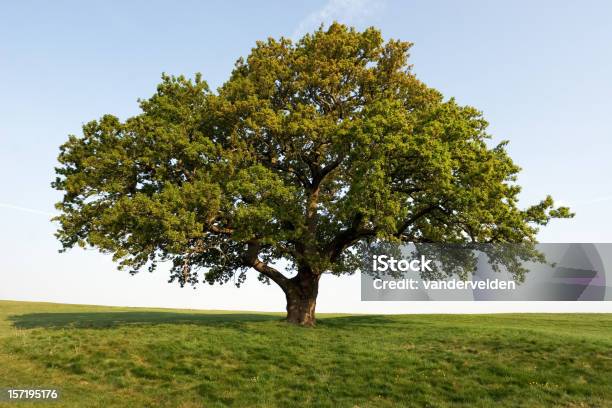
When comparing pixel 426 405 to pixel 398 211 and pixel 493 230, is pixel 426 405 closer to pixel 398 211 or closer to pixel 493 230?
pixel 398 211

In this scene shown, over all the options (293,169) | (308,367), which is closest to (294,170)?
(293,169)

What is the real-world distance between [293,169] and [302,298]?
9779 mm

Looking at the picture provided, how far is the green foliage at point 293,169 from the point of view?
92.4 feet

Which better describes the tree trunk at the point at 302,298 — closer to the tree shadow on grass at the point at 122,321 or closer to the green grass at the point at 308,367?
the green grass at the point at 308,367

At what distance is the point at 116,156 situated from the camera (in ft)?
99.3

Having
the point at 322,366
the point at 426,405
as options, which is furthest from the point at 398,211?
the point at 426,405

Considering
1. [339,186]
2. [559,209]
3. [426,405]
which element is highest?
[339,186]

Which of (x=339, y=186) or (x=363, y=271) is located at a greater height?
(x=339, y=186)

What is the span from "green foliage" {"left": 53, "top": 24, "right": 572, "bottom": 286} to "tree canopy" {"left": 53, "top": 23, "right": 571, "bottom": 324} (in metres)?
0.11

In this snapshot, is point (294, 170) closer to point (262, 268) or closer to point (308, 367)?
point (262, 268)

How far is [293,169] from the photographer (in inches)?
1395

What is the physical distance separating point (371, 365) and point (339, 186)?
18120 mm

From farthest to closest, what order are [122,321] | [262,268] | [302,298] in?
1. [122,321]
2. [262,268]
3. [302,298]

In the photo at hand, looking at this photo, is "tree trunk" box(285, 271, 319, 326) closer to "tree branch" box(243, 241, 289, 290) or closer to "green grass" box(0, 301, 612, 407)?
"tree branch" box(243, 241, 289, 290)
